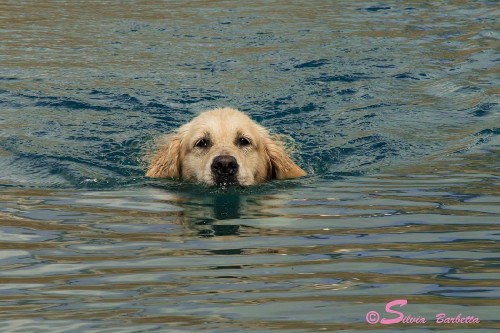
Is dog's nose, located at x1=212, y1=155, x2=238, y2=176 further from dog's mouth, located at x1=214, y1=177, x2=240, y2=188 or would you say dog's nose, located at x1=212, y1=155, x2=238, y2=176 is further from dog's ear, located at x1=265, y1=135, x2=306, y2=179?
dog's ear, located at x1=265, y1=135, x2=306, y2=179

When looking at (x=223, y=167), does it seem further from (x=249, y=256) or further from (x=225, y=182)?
(x=249, y=256)

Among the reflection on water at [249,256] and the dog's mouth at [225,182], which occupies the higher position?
the reflection on water at [249,256]

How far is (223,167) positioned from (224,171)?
0.03 meters

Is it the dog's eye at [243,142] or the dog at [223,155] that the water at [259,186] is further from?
the dog's eye at [243,142]

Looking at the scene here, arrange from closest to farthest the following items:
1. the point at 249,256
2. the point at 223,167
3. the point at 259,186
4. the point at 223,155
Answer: the point at 249,256 < the point at 223,167 < the point at 223,155 < the point at 259,186

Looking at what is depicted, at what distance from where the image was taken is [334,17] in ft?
48.7

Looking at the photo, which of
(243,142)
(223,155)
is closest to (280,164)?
(243,142)

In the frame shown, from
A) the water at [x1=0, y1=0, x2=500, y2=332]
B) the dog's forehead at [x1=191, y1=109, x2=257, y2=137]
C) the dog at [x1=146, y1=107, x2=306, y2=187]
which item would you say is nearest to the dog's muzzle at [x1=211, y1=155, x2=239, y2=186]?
the dog at [x1=146, y1=107, x2=306, y2=187]

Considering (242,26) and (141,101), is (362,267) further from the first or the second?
(242,26)

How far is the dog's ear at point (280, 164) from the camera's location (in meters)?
8.37

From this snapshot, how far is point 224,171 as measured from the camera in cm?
755

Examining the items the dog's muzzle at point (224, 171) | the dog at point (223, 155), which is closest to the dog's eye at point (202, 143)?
the dog at point (223, 155)

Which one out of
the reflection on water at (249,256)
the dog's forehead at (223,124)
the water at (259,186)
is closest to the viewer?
the reflection on water at (249,256)

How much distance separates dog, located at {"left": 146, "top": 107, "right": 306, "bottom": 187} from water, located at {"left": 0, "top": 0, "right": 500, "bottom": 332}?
171 mm
